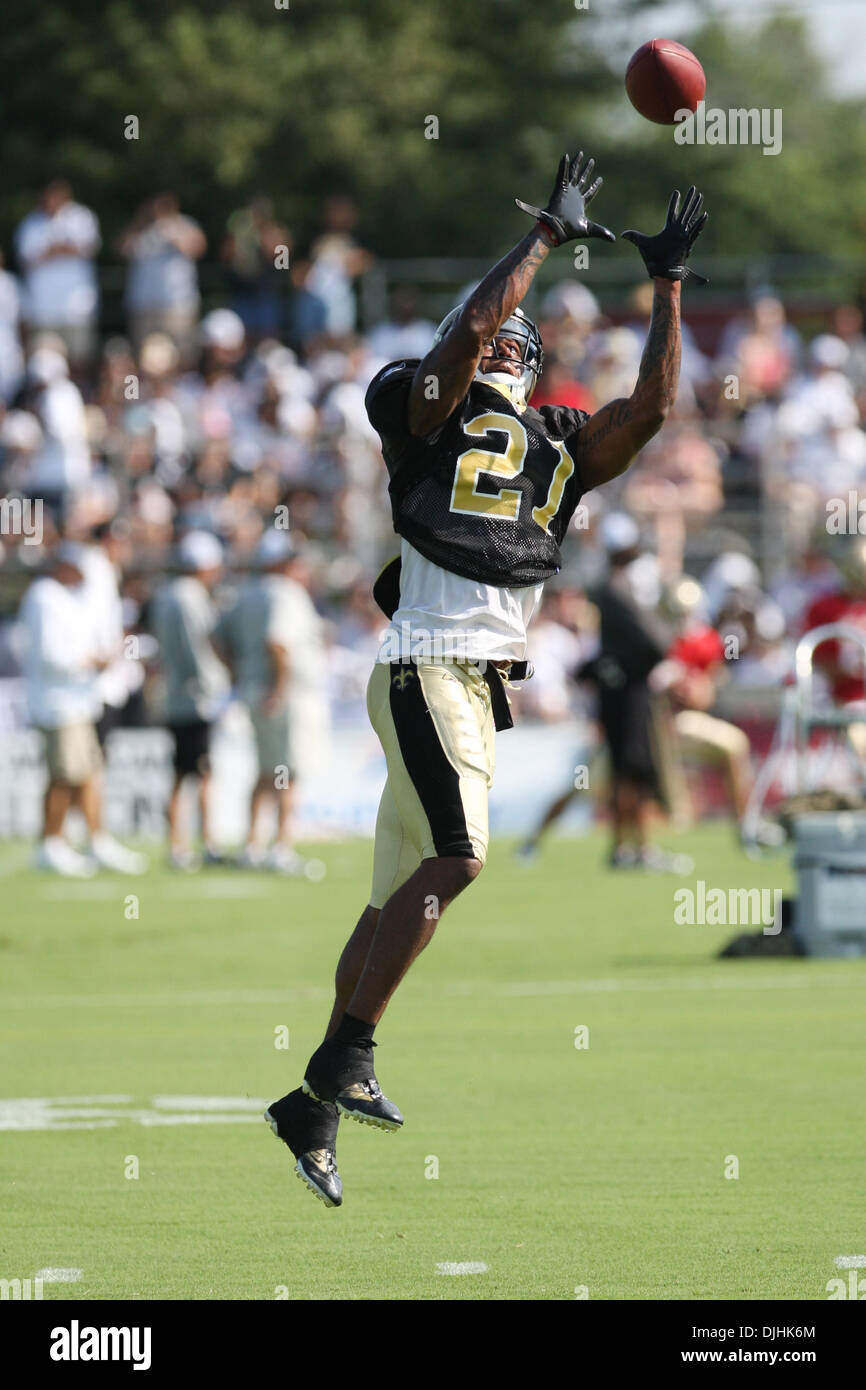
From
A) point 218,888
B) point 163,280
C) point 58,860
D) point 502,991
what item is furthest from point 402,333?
point 502,991

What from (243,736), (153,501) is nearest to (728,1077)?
(243,736)

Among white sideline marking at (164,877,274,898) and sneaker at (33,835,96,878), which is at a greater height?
sneaker at (33,835,96,878)

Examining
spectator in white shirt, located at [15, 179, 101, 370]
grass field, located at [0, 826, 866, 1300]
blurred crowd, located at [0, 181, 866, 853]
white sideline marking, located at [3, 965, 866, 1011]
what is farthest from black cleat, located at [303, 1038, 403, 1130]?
spectator in white shirt, located at [15, 179, 101, 370]

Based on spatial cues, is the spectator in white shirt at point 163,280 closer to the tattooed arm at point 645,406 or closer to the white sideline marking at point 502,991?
the white sideline marking at point 502,991

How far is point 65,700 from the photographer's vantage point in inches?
666

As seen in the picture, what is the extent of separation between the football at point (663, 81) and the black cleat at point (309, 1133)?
10.6 ft

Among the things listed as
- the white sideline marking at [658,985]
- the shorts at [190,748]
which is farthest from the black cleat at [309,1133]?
the shorts at [190,748]

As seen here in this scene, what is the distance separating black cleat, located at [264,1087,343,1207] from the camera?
6150 millimetres

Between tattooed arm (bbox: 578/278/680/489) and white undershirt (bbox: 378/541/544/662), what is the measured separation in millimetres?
450

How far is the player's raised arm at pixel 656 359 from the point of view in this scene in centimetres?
660

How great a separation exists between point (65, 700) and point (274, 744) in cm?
159

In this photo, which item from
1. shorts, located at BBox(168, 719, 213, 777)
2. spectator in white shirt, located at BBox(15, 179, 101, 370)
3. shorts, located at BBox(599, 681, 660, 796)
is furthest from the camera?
spectator in white shirt, located at BBox(15, 179, 101, 370)

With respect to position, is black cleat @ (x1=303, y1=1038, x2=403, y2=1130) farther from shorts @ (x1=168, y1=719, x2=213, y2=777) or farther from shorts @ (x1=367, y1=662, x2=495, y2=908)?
shorts @ (x1=168, y1=719, x2=213, y2=777)
